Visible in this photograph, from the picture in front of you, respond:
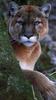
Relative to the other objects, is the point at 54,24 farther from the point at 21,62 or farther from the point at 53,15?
the point at 21,62

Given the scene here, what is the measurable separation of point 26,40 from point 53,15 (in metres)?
5.70

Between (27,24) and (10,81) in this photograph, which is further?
(27,24)

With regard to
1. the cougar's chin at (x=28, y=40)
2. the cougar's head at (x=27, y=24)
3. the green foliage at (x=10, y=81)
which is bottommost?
the green foliage at (x=10, y=81)

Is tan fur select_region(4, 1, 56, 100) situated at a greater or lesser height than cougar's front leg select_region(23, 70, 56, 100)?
greater

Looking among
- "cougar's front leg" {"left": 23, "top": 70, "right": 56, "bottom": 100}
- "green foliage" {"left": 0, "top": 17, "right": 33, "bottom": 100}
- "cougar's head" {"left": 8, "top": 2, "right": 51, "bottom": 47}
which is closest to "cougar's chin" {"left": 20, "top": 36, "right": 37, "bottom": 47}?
"cougar's head" {"left": 8, "top": 2, "right": 51, "bottom": 47}

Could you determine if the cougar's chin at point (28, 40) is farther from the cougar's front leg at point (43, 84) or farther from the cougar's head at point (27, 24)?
the cougar's front leg at point (43, 84)

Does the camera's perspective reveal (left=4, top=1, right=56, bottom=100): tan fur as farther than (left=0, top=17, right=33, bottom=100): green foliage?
Yes

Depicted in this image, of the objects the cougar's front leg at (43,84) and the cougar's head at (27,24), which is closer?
the cougar's front leg at (43,84)

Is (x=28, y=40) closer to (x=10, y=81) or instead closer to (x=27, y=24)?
(x=27, y=24)

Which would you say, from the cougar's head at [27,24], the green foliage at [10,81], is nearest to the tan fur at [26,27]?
the cougar's head at [27,24]

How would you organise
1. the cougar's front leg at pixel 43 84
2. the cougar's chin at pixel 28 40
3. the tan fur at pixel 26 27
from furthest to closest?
the tan fur at pixel 26 27 < the cougar's chin at pixel 28 40 < the cougar's front leg at pixel 43 84

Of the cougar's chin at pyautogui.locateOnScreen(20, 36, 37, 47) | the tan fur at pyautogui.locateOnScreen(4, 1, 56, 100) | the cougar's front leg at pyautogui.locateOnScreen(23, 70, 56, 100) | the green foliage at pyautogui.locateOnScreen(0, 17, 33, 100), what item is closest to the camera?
the green foliage at pyautogui.locateOnScreen(0, 17, 33, 100)

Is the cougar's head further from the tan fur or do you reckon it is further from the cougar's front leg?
the cougar's front leg

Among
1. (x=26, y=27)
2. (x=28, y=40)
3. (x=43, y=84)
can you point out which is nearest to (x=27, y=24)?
(x=26, y=27)
